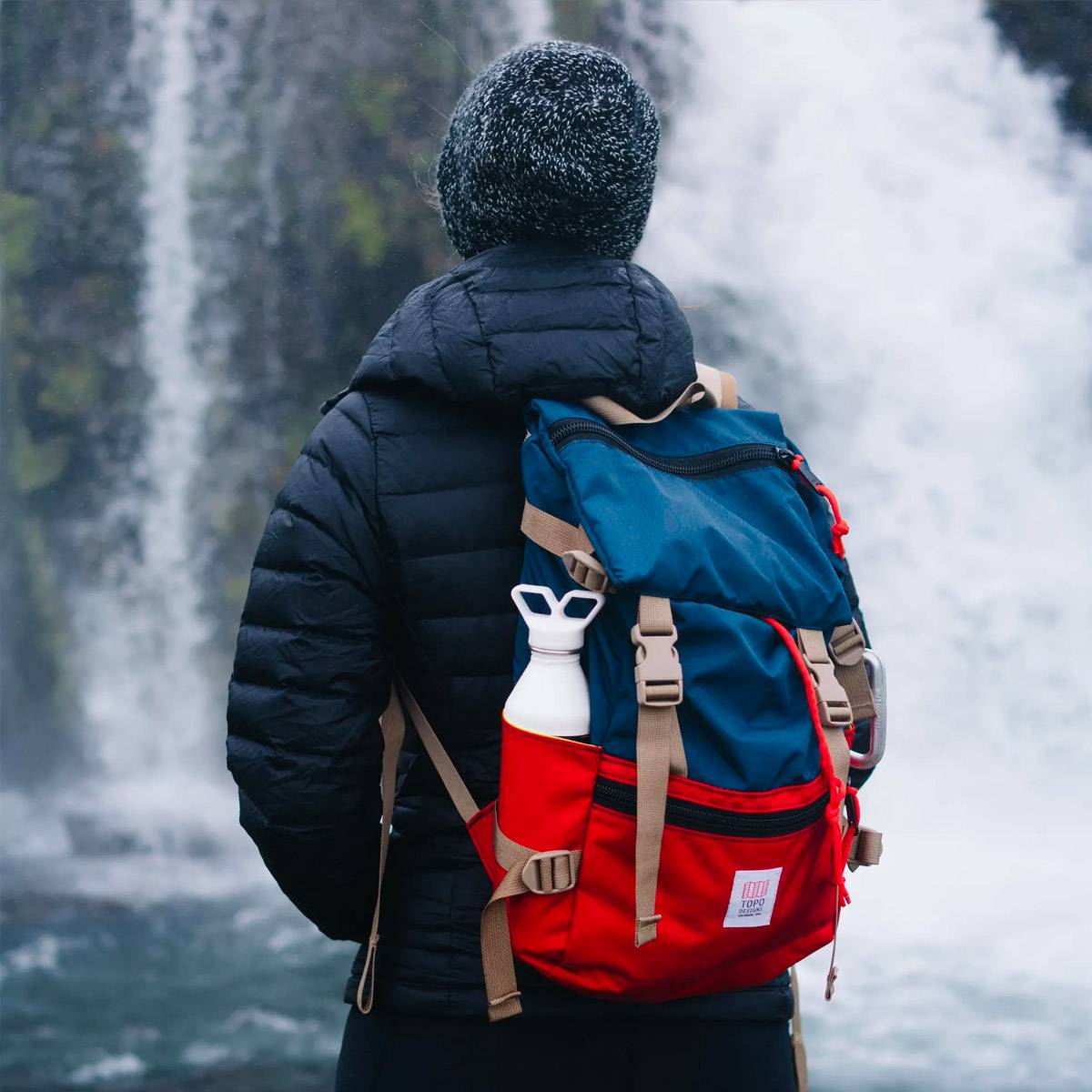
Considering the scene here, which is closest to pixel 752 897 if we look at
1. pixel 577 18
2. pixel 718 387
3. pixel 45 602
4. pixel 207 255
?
pixel 718 387

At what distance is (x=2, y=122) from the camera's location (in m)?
5.11

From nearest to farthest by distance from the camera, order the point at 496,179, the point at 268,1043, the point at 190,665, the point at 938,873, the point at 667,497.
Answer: the point at 667,497 < the point at 496,179 < the point at 268,1043 < the point at 938,873 < the point at 190,665

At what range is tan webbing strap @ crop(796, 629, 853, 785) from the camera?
1.12 metres

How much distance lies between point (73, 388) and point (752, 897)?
4661 millimetres

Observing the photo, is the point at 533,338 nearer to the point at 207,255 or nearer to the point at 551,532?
the point at 551,532

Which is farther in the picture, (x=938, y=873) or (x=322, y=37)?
(x=322, y=37)

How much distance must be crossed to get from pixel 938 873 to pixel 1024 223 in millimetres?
2447

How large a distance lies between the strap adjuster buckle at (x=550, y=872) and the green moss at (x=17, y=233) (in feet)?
15.3

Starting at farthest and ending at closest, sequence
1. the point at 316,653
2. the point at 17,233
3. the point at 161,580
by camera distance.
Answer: the point at 161,580 → the point at 17,233 → the point at 316,653

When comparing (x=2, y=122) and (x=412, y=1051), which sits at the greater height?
(x=2, y=122)

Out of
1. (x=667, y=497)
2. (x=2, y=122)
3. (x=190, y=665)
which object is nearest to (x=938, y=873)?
(x=190, y=665)

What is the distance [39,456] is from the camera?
5191 mm

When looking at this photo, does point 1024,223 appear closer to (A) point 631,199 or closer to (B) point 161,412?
(B) point 161,412

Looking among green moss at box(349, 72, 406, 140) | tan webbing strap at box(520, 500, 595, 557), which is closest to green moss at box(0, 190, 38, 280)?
green moss at box(349, 72, 406, 140)
